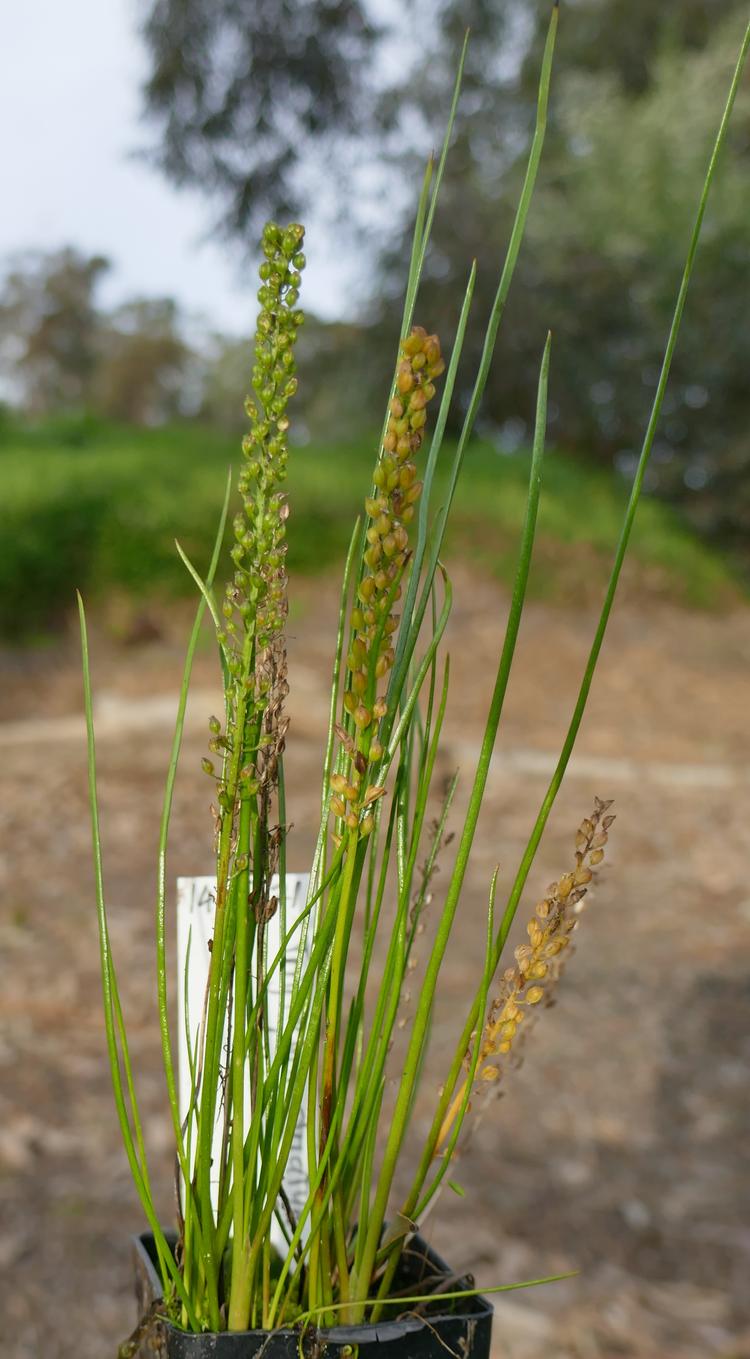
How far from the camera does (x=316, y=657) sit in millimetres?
6309

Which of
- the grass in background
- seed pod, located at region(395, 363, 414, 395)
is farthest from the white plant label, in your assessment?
the grass in background

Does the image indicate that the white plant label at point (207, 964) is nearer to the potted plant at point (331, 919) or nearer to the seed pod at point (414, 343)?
the potted plant at point (331, 919)

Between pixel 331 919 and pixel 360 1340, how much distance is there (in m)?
0.29

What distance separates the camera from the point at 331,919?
722mm

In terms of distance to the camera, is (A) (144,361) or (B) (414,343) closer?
(B) (414,343)

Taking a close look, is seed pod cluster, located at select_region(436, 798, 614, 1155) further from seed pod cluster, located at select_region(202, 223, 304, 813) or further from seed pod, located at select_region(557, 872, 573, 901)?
seed pod cluster, located at select_region(202, 223, 304, 813)

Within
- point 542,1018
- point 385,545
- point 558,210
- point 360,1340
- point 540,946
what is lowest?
point 360,1340

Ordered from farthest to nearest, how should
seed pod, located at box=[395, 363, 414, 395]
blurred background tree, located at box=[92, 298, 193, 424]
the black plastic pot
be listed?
1. blurred background tree, located at box=[92, 298, 193, 424]
2. the black plastic pot
3. seed pod, located at box=[395, 363, 414, 395]

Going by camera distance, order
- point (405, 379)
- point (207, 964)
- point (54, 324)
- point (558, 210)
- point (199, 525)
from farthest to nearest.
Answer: point (54, 324)
point (558, 210)
point (199, 525)
point (207, 964)
point (405, 379)

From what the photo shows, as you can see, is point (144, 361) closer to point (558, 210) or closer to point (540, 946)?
point (558, 210)

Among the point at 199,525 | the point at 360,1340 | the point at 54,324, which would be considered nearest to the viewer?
the point at 360,1340

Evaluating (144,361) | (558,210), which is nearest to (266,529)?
(558,210)

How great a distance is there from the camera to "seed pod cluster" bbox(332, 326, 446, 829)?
0.64m

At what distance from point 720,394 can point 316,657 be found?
471 centimetres
